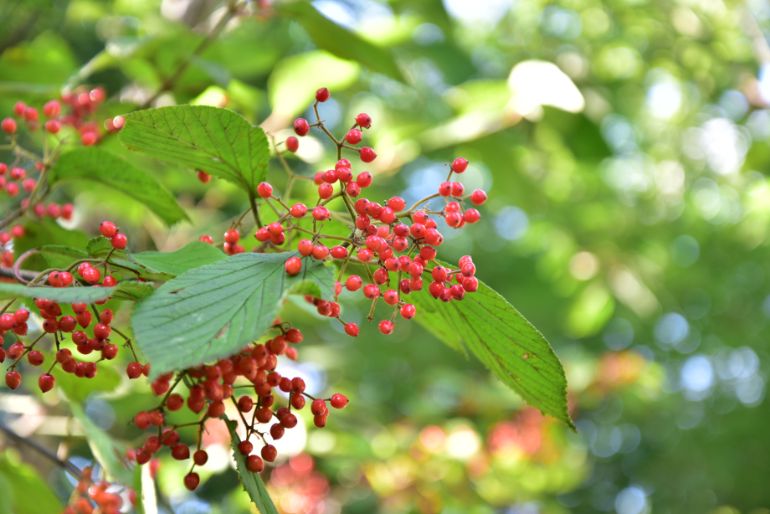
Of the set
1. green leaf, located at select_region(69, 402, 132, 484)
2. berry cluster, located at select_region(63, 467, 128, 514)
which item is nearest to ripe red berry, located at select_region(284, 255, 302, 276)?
berry cluster, located at select_region(63, 467, 128, 514)

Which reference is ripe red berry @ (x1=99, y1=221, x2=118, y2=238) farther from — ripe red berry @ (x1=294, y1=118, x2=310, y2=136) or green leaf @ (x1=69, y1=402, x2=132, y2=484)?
green leaf @ (x1=69, y1=402, x2=132, y2=484)

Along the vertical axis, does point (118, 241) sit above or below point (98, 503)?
above

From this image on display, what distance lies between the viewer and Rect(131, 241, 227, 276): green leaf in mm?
743

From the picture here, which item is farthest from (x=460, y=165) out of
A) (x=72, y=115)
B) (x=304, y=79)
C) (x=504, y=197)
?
(x=504, y=197)

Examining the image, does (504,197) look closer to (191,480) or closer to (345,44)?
(345,44)

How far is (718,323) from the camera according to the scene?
197 inches

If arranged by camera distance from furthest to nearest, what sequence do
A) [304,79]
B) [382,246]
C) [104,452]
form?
1. [304,79]
2. [104,452]
3. [382,246]

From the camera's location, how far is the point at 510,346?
0.82m

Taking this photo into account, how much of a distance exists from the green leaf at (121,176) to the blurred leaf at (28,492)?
1.61ft

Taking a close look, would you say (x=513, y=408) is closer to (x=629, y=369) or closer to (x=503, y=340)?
(x=629, y=369)

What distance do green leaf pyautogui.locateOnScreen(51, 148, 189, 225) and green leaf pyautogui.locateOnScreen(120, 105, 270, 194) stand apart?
0.14 m

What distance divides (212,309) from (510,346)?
0.31 meters

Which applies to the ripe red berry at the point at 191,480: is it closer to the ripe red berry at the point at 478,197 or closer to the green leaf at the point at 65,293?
the green leaf at the point at 65,293

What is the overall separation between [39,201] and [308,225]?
0.41m
